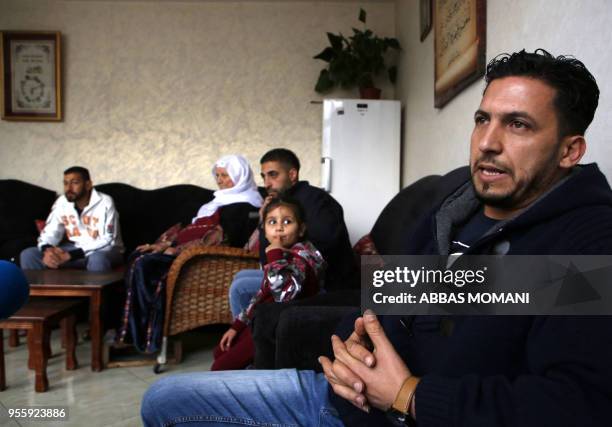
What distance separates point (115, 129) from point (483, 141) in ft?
13.4

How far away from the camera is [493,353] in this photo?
27.9 inches

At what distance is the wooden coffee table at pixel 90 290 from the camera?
7.99 feet

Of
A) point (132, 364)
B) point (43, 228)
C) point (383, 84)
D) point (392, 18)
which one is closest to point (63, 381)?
point (132, 364)

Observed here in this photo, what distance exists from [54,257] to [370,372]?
298 centimetres

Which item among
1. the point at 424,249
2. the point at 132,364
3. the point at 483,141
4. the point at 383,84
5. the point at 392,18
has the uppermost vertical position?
the point at 392,18

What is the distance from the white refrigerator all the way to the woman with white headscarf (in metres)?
0.82

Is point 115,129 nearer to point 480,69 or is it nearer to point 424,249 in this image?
point 480,69

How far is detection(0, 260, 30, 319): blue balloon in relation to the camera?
0.63 meters

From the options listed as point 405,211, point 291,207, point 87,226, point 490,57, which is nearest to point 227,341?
point 291,207

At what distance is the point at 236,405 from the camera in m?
0.99

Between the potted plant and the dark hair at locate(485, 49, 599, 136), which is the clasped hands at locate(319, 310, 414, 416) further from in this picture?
the potted plant

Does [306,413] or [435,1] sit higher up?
[435,1]

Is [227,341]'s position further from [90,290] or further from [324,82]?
[324,82]

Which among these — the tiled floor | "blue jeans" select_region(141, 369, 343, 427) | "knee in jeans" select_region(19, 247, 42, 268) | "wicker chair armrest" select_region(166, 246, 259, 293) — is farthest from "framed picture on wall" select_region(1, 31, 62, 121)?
"blue jeans" select_region(141, 369, 343, 427)
